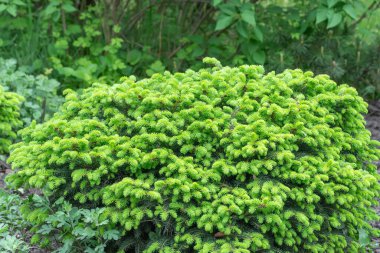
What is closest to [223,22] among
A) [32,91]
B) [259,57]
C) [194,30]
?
[259,57]

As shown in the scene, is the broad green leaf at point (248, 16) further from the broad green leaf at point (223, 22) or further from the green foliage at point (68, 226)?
the green foliage at point (68, 226)

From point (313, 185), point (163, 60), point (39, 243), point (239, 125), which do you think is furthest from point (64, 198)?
point (163, 60)

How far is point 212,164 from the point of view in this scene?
2.95 meters

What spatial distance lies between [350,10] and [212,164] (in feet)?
7.57

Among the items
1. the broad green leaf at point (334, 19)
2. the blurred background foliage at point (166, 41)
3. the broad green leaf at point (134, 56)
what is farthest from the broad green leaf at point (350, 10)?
the broad green leaf at point (134, 56)

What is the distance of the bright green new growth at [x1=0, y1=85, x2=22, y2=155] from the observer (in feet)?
13.8

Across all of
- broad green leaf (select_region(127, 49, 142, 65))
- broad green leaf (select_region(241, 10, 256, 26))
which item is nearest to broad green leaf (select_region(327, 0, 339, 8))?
broad green leaf (select_region(241, 10, 256, 26))

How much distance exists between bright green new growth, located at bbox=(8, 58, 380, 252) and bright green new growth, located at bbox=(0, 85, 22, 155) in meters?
0.97

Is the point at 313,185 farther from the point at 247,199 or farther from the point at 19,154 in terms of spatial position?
the point at 19,154

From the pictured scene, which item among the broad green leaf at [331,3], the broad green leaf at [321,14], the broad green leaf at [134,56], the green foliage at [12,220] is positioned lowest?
the broad green leaf at [134,56]

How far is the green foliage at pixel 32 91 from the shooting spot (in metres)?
4.79

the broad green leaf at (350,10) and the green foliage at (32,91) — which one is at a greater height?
the broad green leaf at (350,10)

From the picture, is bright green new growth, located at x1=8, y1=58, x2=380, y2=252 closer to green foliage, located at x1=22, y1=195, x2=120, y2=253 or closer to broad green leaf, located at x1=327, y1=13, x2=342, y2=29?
green foliage, located at x1=22, y1=195, x2=120, y2=253

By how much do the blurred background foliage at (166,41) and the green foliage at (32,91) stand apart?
1.25ft
